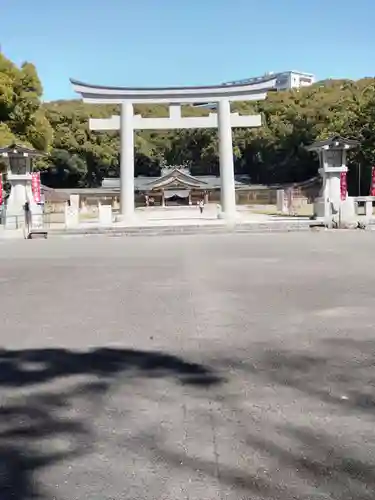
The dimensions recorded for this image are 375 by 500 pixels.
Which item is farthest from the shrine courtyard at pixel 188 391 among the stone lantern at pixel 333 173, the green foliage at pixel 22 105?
the green foliage at pixel 22 105

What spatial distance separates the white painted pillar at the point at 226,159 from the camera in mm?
27891

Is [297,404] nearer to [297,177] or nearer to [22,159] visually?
[22,159]

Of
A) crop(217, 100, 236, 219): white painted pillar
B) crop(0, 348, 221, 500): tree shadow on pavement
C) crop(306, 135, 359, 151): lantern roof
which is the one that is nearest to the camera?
crop(0, 348, 221, 500): tree shadow on pavement

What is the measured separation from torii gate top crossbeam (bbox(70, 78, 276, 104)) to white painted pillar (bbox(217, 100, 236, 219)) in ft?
2.01

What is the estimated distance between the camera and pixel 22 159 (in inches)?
909

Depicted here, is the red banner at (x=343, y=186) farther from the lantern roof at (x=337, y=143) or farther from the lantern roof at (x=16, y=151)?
the lantern roof at (x=16, y=151)

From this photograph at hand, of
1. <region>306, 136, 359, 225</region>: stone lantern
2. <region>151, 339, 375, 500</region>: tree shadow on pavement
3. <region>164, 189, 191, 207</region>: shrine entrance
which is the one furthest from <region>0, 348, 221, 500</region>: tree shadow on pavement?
<region>164, 189, 191, 207</region>: shrine entrance

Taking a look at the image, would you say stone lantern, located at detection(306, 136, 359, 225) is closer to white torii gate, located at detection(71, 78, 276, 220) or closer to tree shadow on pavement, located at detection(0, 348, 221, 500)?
white torii gate, located at detection(71, 78, 276, 220)

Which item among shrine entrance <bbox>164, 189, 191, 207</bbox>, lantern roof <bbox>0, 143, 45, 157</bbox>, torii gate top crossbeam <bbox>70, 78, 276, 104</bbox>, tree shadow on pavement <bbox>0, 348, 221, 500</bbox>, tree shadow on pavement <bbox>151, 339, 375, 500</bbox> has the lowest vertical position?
tree shadow on pavement <bbox>151, 339, 375, 500</bbox>

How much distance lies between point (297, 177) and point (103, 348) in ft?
169

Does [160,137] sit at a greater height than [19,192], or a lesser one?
greater

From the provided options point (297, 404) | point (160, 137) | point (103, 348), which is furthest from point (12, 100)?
point (160, 137)

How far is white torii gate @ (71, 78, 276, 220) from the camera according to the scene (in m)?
27.0

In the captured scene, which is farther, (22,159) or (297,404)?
(22,159)
